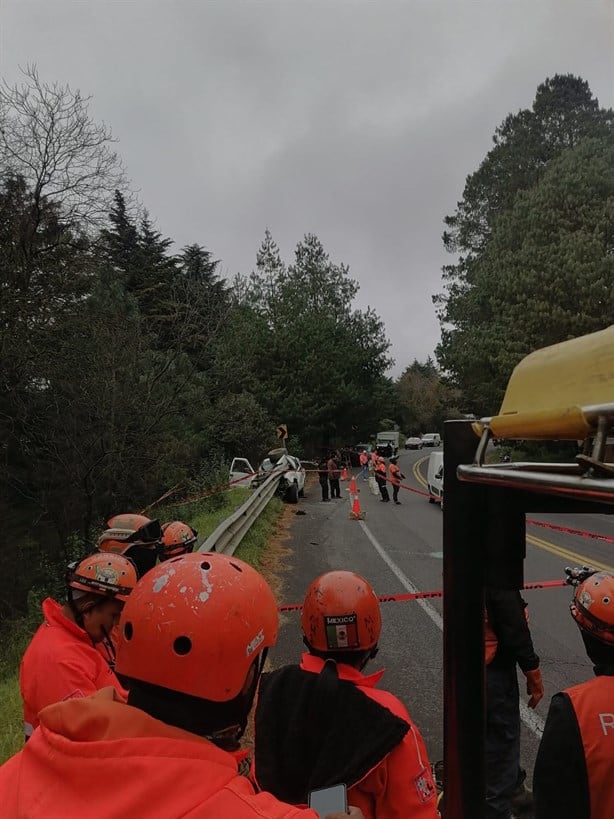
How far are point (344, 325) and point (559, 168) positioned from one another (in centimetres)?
2621

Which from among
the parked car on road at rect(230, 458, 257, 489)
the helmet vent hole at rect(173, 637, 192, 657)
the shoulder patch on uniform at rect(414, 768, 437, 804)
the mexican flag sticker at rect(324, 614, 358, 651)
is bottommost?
the parked car on road at rect(230, 458, 257, 489)

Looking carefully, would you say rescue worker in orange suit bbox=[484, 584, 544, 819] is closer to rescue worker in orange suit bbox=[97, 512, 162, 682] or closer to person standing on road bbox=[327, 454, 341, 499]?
rescue worker in orange suit bbox=[97, 512, 162, 682]

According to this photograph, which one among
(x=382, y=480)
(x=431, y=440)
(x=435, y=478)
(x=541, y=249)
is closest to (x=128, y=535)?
(x=435, y=478)

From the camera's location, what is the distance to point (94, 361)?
14789mm

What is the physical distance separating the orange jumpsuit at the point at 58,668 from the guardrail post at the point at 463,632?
1.61m

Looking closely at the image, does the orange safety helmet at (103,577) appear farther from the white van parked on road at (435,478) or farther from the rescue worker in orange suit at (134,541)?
the white van parked on road at (435,478)

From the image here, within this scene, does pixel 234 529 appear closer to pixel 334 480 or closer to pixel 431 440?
pixel 334 480

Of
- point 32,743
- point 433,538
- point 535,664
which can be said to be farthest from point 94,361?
point 32,743

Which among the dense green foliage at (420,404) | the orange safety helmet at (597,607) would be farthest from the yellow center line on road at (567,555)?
the dense green foliage at (420,404)

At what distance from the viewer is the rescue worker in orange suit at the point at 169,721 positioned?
1.14 m

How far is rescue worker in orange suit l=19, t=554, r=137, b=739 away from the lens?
2.81 m

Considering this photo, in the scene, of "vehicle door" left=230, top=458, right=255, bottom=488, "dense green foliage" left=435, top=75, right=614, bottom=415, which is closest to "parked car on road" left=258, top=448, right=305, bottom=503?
"vehicle door" left=230, top=458, right=255, bottom=488

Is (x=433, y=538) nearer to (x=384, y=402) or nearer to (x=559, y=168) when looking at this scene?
(x=559, y=168)

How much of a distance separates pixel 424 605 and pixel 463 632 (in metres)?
6.56
